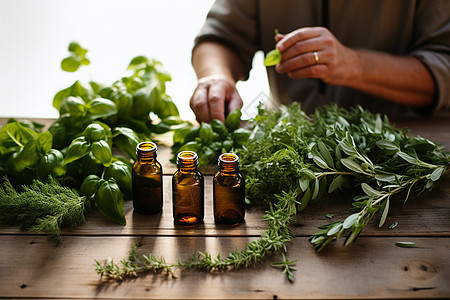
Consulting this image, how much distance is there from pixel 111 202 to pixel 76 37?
2.05 meters

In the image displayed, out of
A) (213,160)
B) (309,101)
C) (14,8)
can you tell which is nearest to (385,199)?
(213,160)

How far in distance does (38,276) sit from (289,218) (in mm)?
468

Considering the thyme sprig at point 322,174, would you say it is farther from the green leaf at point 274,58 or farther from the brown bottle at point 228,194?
the green leaf at point 274,58

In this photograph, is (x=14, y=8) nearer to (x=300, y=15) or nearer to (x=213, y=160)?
(x=300, y=15)

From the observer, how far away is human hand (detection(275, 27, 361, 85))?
137cm

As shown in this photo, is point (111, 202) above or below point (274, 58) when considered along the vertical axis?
below

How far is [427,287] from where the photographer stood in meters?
0.78

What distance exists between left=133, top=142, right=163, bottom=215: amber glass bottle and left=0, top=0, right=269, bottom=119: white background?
5.93 feet

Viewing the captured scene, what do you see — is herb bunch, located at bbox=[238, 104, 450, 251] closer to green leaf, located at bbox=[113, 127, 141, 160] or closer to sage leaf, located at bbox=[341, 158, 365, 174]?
sage leaf, located at bbox=[341, 158, 365, 174]

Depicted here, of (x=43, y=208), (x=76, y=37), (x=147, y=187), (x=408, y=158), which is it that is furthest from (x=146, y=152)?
(x=76, y=37)

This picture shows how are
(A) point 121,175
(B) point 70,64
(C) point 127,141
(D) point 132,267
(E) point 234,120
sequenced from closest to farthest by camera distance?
(D) point 132,267 < (A) point 121,175 < (C) point 127,141 < (E) point 234,120 < (B) point 70,64

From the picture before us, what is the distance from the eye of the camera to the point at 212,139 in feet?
4.00

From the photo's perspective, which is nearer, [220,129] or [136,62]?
[220,129]

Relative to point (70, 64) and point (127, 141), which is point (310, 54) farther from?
point (70, 64)
